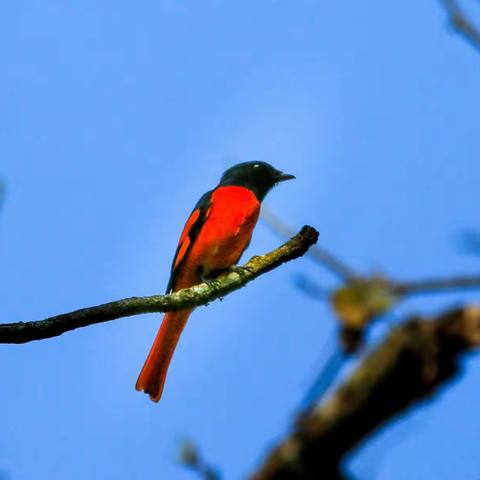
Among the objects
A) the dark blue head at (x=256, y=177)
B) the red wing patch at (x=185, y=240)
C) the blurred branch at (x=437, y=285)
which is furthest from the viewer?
the dark blue head at (x=256, y=177)

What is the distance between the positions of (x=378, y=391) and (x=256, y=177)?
23.6ft

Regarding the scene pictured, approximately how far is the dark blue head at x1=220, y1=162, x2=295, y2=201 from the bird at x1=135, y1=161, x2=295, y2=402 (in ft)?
1.85

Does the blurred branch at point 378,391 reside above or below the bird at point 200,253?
below

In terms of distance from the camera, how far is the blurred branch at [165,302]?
5242 millimetres

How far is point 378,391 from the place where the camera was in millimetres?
1813

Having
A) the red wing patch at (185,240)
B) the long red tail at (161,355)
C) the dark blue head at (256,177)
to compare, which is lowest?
the long red tail at (161,355)

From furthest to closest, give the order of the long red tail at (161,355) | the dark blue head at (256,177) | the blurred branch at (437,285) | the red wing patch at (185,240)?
the dark blue head at (256,177) < the red wing patch at (185,240) < the long red tail at (161,355) < the blurred branch at (437,285)

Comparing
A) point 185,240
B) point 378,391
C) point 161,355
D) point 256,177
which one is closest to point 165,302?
point 161,355

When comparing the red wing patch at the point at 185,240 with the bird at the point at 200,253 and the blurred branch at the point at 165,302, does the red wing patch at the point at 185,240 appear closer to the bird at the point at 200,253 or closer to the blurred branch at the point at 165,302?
the bird at the point at 200,253

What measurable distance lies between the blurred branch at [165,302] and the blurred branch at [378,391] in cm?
358

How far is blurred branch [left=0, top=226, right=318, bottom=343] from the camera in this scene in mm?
5242

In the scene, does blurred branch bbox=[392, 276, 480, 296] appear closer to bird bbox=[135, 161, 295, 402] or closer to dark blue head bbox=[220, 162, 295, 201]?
bird bbox=[135, 161, 295, 402]

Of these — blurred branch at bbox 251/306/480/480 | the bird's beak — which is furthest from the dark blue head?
blurred branch at bbox 251/306/480/480

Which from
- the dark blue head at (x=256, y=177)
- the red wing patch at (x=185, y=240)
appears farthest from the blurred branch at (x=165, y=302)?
the dark blue head at (x=256, y=177)
